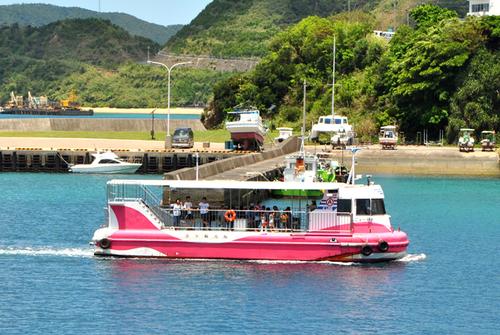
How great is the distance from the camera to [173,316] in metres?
44.8

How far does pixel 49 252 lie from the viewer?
5712cm

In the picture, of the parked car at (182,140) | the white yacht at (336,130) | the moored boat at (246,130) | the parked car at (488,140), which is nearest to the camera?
the parked car at (488,140)

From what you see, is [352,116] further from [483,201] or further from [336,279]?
[336,279]

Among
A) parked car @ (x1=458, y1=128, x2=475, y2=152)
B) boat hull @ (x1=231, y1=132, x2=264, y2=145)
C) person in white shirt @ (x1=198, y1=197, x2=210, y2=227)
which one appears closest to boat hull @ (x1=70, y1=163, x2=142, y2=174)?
boat hull @ (x1=231, y1=132, x2=264, y2=145)

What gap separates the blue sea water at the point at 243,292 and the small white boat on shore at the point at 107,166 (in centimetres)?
3558

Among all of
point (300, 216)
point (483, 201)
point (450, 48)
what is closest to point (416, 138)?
point (450, 48)

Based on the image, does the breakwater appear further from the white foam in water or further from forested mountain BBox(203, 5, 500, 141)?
the white foam in water

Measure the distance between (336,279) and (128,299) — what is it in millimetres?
8385

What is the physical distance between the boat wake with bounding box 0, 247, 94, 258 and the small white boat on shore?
4321cm

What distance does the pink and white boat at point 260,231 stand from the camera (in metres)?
53.2

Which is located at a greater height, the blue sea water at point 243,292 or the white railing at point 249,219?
the white railing at point 249,219

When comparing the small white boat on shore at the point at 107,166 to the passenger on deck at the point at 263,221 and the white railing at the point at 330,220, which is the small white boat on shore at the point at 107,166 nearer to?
the passenger on deck at the point at 263,221

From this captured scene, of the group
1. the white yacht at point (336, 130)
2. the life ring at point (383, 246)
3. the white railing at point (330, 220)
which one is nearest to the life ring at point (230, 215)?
the white railing at point (330, 220)

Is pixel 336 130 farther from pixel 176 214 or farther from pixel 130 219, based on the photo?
pixel 130 219
